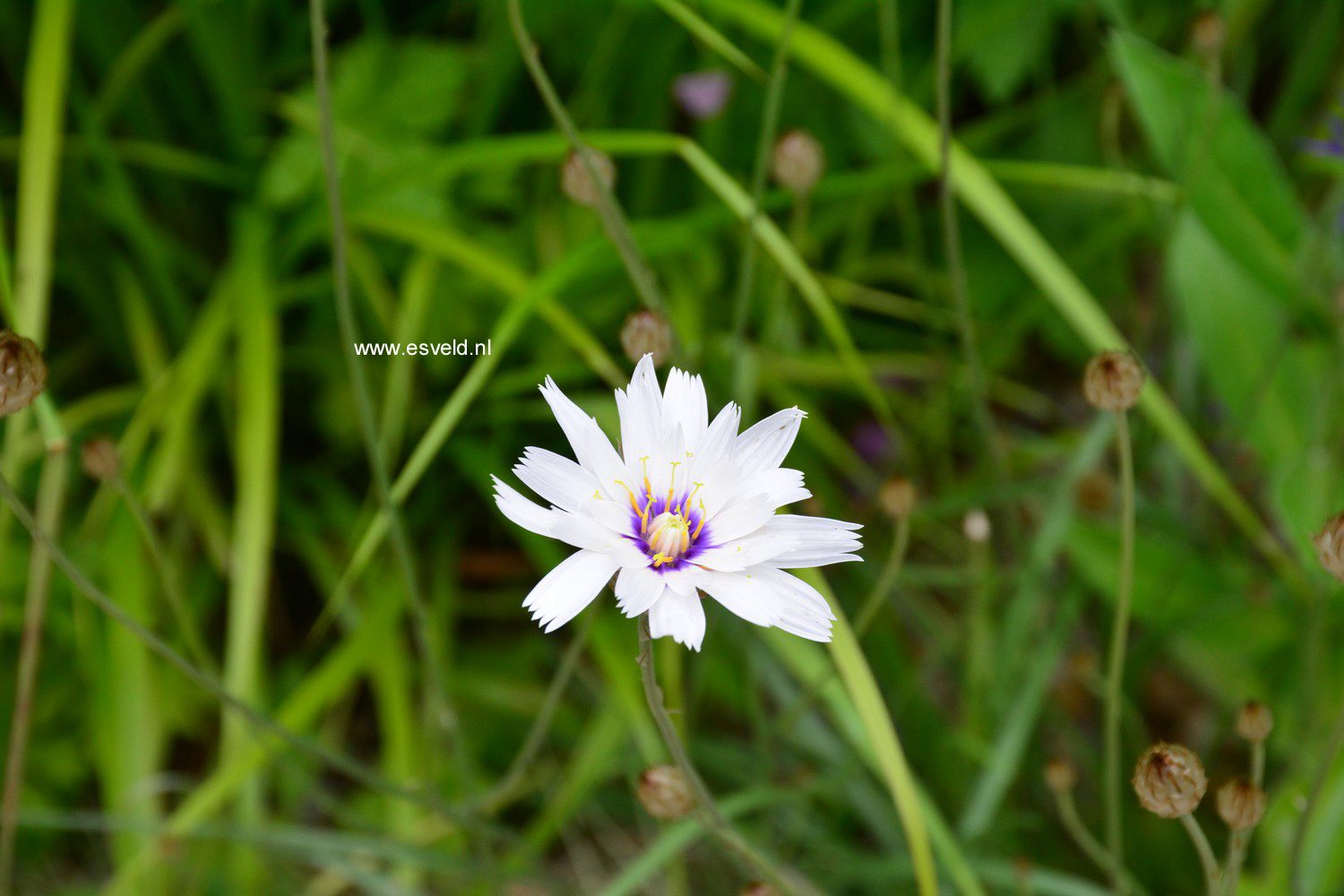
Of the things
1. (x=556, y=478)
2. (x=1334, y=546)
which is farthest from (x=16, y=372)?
(x=1334, y=546)

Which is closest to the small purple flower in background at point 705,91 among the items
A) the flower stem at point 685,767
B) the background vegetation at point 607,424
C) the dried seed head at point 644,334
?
the background vegetation at point 607,424

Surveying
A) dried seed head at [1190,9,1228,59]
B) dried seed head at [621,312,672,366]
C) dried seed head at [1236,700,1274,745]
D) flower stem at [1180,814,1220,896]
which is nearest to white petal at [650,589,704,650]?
dried seed head at [621,312,672,366]

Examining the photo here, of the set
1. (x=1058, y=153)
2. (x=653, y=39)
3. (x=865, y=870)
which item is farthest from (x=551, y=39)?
(x=865, y=870)

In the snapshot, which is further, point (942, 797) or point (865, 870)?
point (942, 797)

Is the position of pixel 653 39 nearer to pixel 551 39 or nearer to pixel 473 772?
pixel 551 39

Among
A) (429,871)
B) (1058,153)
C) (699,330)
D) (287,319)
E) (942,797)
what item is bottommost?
(429,871)

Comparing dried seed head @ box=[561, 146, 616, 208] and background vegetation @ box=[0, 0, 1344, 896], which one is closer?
dried seed head @ box=[561, 146, 616, 208]

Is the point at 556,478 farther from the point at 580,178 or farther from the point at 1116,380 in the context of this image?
the point at 1116,380

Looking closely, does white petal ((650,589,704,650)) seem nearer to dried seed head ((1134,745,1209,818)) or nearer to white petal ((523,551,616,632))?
white petal ((523,551,616,632))
